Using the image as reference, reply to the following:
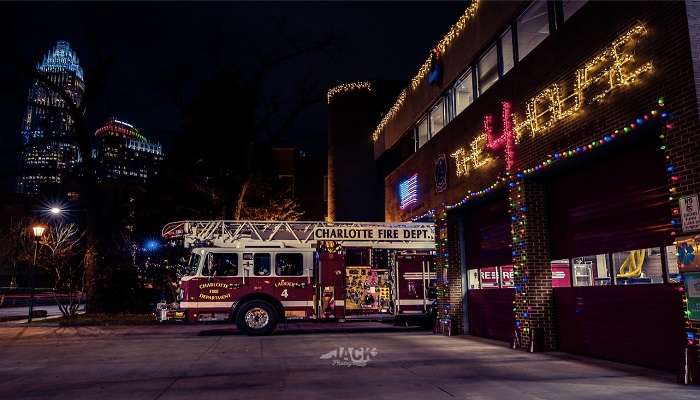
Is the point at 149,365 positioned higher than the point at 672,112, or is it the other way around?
the point at 672,112

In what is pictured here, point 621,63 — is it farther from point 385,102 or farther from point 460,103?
point 385,102

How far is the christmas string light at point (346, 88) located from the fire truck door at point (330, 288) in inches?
615

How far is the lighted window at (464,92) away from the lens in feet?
51.7

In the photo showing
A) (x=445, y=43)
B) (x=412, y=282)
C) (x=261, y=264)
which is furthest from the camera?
(x=412, y=282)

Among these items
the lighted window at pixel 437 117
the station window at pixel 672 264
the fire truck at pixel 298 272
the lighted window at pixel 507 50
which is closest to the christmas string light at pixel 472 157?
the lighted window at pixel 507 50

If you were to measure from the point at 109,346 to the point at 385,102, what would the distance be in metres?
20.5

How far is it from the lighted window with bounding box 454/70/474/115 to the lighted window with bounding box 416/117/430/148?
2.91 meters

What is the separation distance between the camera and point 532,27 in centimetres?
1220

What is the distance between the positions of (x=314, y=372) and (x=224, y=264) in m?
8.08

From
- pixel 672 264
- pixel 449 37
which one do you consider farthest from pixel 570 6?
pixel 449 37

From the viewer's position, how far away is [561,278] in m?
11.7

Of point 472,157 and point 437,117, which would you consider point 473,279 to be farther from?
point 437,117

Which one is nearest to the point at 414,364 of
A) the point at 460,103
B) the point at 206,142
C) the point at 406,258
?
the point at 406,258

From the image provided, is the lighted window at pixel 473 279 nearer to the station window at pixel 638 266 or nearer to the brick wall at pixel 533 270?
the brick wall at pixel 533 270
